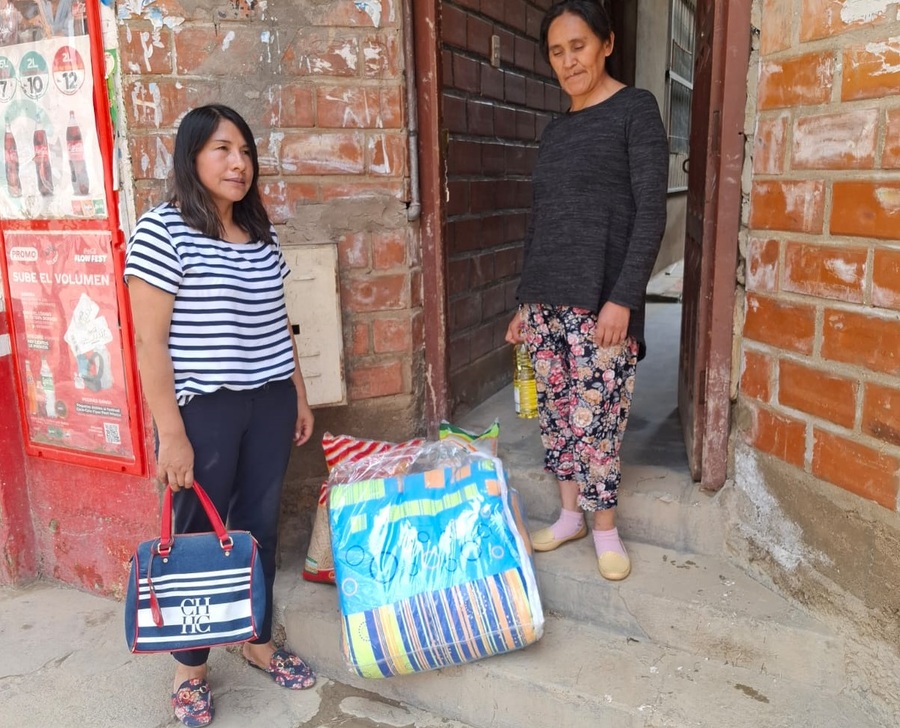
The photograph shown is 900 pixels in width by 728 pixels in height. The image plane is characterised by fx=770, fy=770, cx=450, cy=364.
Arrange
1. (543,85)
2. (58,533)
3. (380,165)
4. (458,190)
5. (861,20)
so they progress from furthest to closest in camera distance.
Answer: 1. (543,85)
2. (458,190)
3. (58,533)
4. (380,165)
5. (861,20)

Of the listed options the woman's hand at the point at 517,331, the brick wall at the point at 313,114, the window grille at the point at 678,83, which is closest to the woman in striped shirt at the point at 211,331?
the brick wall at the point at 313,114

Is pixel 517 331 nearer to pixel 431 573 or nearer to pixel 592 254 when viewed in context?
pixel 592 254

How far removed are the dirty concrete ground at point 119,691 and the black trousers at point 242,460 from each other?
0.18 m

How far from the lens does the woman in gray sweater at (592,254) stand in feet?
6.93

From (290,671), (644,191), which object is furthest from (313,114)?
(290,671)

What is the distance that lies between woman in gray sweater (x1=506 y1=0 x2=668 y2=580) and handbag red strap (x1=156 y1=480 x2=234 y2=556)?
103 centimetres

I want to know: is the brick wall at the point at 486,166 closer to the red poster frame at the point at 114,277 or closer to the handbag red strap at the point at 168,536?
the red poster frame at the point at 114,277

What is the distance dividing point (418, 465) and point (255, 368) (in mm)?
622

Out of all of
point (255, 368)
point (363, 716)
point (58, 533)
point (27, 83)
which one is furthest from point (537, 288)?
point (58, 533)

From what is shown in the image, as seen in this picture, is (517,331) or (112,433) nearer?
(517,331)

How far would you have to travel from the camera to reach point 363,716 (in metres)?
2.26

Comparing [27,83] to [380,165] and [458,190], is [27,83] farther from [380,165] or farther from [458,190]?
[458,190]

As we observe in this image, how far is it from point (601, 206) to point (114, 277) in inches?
64.3

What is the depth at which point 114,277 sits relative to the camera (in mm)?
2613
